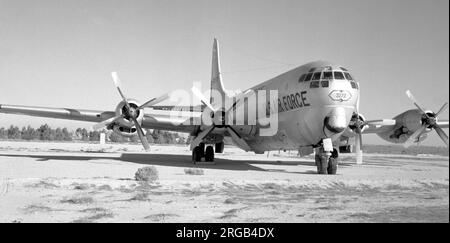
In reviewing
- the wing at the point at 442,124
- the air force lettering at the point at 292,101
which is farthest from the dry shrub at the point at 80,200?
the wing at the point at 442,124

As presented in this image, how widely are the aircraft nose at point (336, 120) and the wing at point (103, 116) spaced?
369 inches

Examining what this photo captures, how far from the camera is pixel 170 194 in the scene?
9.51m

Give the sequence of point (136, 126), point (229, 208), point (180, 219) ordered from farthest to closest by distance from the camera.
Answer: point (136, 126)
point (229, 208)
point (180, 219)

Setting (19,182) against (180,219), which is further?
(19,182)

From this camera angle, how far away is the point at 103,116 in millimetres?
21266

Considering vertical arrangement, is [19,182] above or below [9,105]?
below

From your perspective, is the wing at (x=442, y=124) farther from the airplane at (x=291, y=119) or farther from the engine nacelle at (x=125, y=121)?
the engine nacelle at (x=125, y=121)

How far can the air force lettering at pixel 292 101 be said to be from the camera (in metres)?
15.9

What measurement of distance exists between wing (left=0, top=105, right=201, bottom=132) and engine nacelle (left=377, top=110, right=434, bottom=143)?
12.7 m

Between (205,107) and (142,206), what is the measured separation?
14.7 m

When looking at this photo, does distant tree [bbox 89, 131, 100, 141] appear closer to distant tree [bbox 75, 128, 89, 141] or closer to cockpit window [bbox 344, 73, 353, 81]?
distant tree [bbox 75, 128, 89, 141]

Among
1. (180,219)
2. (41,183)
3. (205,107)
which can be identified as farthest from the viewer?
(205,107)

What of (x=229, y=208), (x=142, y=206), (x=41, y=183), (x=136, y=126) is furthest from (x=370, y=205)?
(x=136, y=126)

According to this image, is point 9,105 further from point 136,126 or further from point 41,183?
point 41,183
